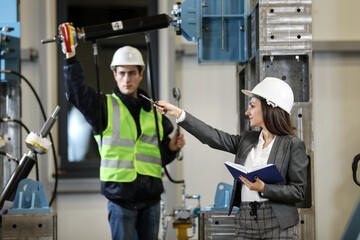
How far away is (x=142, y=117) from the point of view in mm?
2982

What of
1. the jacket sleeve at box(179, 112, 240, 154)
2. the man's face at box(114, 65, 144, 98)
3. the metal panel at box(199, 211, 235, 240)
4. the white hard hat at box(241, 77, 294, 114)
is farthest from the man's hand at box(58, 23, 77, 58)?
the metal panel at box(199, 211, 235, 240)

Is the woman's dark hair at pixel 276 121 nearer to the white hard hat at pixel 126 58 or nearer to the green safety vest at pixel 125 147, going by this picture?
the green safety vest at pixel 125 147

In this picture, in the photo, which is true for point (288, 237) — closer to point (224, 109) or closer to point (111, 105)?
point (111, 105)

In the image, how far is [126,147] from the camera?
291 centimetres

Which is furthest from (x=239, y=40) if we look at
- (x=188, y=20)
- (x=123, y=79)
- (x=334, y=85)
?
(x=334, y=85)

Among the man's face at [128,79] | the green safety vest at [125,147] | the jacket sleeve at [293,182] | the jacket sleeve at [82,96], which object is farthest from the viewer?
the man's face at [128,79]

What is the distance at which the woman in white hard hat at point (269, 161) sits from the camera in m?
2.17

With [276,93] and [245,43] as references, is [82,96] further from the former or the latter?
[276,93]

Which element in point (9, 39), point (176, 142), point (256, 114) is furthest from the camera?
point (9, 39)

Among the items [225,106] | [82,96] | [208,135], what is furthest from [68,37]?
[225,106]

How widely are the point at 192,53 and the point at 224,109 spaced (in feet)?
1.70

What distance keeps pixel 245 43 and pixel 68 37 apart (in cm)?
88

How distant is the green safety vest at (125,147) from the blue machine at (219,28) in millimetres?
505

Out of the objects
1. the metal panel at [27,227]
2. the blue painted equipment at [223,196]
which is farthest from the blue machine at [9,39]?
the blue painted equipment at [223,196]
